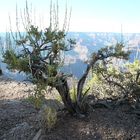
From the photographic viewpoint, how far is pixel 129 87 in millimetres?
9414

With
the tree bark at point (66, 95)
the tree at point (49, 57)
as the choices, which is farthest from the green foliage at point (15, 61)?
the tree bark at point (66, 95)

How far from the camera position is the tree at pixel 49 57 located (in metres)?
7.78

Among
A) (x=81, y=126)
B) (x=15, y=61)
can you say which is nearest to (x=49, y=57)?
(x=15, y=61)

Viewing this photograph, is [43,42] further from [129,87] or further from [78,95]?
[129,87]

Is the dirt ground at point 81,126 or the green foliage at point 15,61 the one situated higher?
the green foliage at point 15,61

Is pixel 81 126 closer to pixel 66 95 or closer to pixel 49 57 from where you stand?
pixel 66 95

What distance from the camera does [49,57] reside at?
324 inches

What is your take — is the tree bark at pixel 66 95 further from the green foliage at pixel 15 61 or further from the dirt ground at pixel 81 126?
the green foliage at pixel 15 61

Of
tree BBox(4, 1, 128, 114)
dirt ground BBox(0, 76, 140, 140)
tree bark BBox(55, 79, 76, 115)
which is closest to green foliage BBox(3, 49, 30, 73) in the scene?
tree BBox(4, 1, 128, 114)

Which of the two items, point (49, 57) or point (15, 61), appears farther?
point (49, 57)

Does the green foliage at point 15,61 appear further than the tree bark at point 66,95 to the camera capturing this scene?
No

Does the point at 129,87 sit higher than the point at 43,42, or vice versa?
the point at 43,42

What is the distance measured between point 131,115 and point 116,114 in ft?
1.15

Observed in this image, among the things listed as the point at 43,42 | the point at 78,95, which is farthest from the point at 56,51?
the point at 78,95
